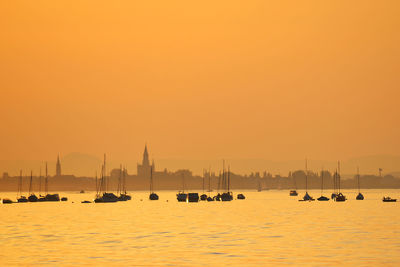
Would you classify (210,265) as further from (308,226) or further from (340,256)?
(308,226)

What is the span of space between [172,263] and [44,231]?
45.3m

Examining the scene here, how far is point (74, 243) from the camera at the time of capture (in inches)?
2955

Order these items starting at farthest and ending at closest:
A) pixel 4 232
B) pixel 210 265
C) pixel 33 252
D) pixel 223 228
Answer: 1. pixel 223 228
2. pixel 4 232
3. pixel 33 252
4. pixel 210 265

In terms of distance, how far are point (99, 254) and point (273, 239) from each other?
80.5 feet

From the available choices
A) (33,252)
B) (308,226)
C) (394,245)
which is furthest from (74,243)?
(308,226)

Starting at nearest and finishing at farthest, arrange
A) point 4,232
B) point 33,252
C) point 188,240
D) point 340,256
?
point 340,256 → point 33,252 → point 188,240 → point 4,232

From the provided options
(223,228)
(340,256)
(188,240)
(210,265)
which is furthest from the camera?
(223,228)

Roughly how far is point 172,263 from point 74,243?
23193mm

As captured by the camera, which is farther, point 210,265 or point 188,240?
point 188,240

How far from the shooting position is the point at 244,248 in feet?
223

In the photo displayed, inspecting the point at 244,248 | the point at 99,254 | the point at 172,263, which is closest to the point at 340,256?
the point at 244,248

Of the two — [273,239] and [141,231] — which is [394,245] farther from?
[141,231]

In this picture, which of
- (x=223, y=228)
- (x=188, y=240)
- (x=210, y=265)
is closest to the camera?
(x=210, y=265)

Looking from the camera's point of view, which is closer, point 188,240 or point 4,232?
point 188,240
